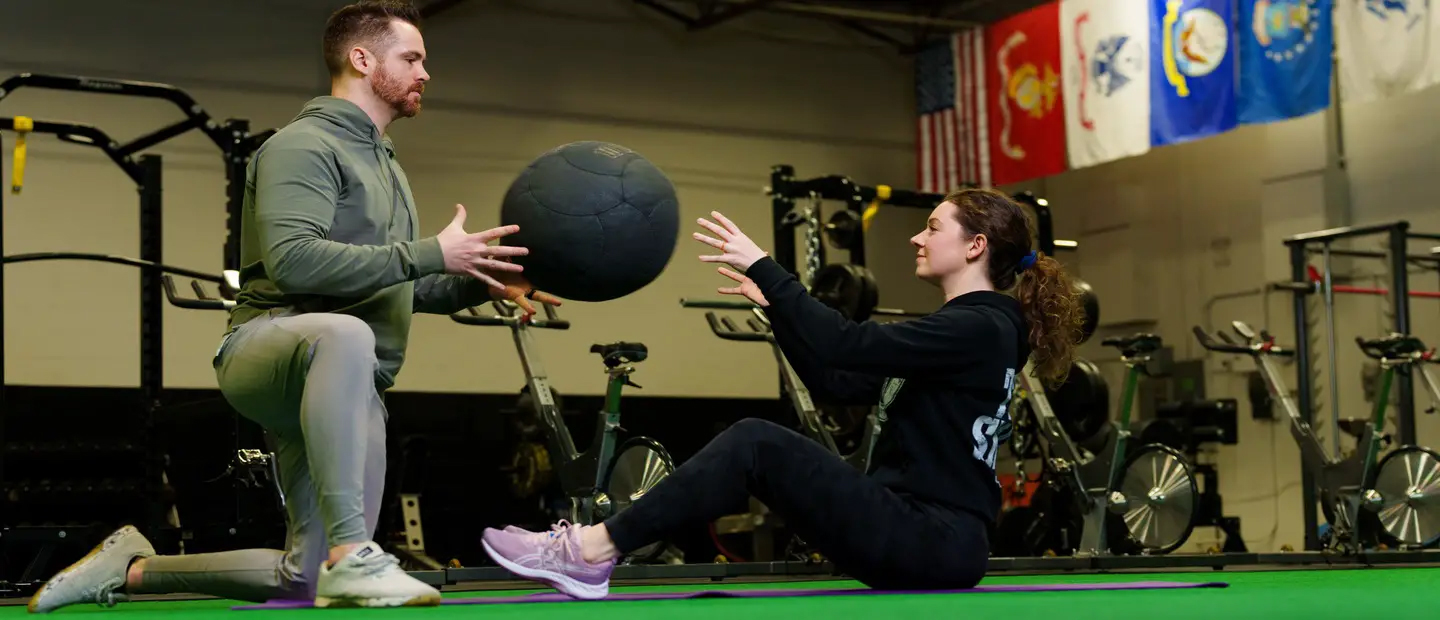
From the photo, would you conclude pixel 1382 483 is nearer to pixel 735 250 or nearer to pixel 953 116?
pixel 953 116

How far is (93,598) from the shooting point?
10.4 feet

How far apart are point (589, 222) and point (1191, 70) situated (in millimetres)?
6849

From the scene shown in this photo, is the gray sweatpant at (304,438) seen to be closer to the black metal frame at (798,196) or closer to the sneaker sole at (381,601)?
the sneaker sole at (381,601)

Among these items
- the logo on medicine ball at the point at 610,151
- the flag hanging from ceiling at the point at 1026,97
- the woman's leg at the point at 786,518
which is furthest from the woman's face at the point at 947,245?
the flag hanging from ceiling at the point at 1026,97

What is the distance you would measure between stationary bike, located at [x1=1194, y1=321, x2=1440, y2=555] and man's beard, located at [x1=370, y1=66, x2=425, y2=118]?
545 centimetres

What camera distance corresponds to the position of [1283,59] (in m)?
8.72

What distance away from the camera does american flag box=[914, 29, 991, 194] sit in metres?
10.9

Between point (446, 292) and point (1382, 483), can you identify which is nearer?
point (446, 292)

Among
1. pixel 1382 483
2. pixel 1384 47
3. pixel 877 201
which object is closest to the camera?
pixel 1382 483

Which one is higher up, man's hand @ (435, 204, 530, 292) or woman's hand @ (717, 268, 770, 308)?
man's hand @ (435, 204, 530, 292)

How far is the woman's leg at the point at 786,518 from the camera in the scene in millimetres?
3041

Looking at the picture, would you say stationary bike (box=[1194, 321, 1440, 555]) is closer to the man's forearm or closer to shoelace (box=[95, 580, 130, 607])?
the man's forearm

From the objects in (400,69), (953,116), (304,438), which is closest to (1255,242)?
(953,116)

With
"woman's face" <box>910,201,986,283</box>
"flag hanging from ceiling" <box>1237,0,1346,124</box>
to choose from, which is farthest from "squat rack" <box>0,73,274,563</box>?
"flag hanging from ceiling" <box>1237,0,1346,124</box>
